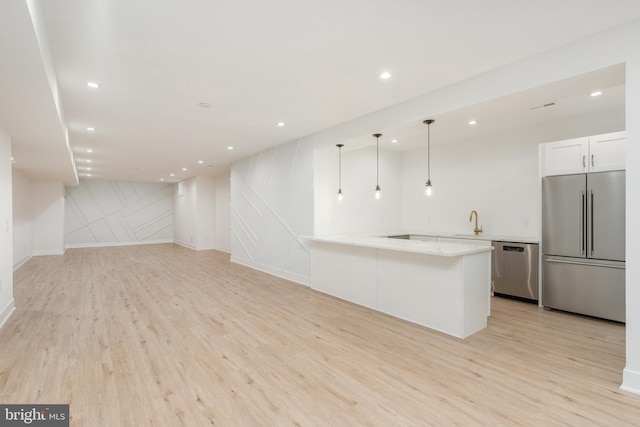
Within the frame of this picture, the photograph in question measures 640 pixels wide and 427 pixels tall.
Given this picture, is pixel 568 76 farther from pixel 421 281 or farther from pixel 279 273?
pixel 279 273

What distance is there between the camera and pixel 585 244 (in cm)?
409

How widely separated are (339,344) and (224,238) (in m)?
8.59

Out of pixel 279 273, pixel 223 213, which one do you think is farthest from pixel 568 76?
pixel 223 213

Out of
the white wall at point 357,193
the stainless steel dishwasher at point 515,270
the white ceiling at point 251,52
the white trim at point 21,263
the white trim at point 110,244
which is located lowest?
the white trim at point 21,263

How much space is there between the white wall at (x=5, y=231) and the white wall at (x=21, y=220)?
15.5ft

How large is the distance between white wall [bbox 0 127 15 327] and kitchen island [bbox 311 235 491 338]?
4323mm

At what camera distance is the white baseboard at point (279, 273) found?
19.7 feet

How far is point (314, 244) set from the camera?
5.64m

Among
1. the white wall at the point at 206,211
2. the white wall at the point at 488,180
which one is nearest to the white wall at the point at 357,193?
the white wall at the point at 488,180

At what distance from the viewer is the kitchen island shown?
139 inches

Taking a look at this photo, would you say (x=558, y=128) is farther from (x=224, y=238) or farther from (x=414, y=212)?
(x=224, y=238)

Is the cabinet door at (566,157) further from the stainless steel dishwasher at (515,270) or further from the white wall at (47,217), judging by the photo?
the white wall at (47,217)

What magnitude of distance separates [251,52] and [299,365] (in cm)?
289

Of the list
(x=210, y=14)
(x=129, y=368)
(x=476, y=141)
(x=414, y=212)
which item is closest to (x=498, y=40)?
(x=210, y=14)
